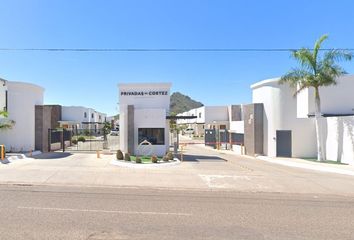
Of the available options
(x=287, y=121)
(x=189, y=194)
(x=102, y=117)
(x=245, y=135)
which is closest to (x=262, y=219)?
(x=189, y=194)

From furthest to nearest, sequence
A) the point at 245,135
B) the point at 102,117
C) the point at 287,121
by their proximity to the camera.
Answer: the point at 102,117
the point at 245,135
the point at 287,121

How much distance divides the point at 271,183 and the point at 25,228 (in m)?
10.3

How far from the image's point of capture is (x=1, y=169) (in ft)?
53.1

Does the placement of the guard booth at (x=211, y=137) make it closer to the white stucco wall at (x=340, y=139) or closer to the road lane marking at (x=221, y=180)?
the white stucco wall at (x=340, y=139)

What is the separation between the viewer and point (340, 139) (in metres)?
20.1

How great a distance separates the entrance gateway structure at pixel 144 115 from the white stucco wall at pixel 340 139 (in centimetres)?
1245

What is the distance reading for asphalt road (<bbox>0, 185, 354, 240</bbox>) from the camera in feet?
20.0

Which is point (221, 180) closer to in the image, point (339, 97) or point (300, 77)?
point (300, 77)

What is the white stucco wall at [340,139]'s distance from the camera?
62.6ft

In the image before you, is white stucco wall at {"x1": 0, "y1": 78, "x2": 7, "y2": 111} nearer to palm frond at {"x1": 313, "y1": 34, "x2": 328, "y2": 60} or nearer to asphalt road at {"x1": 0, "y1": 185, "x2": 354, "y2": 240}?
asphalt road at {"x1": 0, "y1": 185, "x2": 354, "y2": 240}

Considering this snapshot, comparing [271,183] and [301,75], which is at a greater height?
[301,75]

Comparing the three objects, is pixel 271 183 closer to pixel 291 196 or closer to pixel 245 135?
pixel 291 196

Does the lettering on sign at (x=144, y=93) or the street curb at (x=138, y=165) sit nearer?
the street curb at (x=138, y=165)

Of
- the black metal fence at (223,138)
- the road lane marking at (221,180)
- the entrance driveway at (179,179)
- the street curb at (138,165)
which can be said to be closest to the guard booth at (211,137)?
the black metal fence at (223,138)
